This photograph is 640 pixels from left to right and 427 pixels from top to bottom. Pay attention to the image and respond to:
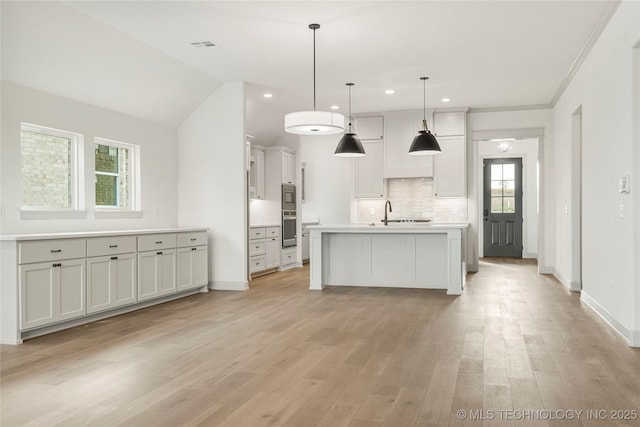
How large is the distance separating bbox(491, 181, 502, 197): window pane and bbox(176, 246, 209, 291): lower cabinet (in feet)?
25.7

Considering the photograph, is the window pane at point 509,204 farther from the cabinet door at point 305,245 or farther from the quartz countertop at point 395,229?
the quartz countertop at point 395,229

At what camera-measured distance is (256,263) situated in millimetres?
8609

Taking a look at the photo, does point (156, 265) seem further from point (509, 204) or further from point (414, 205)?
point (509, 204)

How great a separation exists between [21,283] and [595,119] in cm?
570

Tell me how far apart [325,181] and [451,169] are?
10.3 feet

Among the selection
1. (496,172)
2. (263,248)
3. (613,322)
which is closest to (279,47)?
(263,248)

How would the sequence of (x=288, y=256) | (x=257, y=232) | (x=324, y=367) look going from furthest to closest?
(x=288, y=256)
(x=257, y=232)
(x=324, y=367)

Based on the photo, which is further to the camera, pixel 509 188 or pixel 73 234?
pixel 509 188

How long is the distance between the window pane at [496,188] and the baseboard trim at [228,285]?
24.3 ft

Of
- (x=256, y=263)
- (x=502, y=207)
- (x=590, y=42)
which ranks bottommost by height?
(x=256, y=263)

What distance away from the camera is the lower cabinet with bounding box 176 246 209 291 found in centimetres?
652

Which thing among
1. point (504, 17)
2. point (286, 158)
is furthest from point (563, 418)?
point (286, 158)

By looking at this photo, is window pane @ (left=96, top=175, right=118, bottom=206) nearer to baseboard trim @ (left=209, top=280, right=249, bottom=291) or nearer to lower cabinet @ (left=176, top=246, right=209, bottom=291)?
lower cabinet @ (left=176, top=246, right=209, bottom=291)

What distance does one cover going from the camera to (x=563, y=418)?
2625mm
